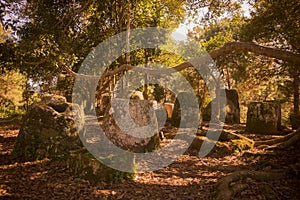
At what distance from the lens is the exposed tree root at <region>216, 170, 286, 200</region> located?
4728 mm

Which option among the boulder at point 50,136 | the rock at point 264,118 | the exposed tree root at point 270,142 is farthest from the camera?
the rock at point 264,118

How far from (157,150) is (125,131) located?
4.92 ft

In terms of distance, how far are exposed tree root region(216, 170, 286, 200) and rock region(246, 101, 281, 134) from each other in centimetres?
776

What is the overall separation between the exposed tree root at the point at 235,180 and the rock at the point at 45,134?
198 inches

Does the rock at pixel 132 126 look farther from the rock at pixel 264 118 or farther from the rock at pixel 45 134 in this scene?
the rock at pixel 264 118

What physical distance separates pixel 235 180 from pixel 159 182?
199 centimetres

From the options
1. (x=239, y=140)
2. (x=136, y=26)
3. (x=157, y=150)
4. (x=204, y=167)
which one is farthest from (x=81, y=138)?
(x=136, y=26)

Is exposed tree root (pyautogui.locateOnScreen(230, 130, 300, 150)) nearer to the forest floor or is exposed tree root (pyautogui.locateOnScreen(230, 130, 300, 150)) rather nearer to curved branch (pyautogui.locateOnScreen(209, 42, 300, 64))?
the forest floor

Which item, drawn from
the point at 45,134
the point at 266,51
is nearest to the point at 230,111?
the point at 266,51

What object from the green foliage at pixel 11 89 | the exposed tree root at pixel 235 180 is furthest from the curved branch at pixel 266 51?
the green foliage at pixel 11 89

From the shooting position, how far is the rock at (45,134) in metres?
7.31

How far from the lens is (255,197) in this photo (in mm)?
4582

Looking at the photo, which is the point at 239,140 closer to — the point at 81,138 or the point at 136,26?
the point at 81,138

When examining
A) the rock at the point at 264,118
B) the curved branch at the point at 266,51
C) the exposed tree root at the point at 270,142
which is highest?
the curved branch at the point at 266,51
